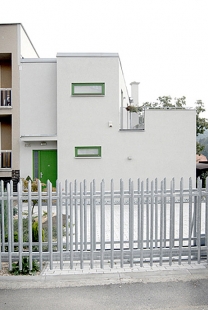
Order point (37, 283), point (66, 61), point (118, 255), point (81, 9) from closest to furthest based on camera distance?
point (37, 283) < point (118, 255) < point (81, 9) < point (66, 61)

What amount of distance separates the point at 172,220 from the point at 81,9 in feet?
26.5

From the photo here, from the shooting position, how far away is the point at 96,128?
1579cm

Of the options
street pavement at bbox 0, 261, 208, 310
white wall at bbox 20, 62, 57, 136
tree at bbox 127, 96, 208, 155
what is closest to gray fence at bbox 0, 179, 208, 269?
street pavement at bbox 0, 261, 208, 310

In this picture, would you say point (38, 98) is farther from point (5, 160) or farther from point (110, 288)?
point (110, 288)

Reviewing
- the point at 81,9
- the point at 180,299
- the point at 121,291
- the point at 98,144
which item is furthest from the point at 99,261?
the point at 98,144

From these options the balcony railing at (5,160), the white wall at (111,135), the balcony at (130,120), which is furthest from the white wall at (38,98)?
the balcony at (130,120)

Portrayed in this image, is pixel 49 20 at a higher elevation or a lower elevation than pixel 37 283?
higher

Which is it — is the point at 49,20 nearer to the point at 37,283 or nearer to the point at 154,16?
the point at 154,16

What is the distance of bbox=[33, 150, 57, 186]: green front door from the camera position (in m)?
16.3

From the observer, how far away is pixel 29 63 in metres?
16.1

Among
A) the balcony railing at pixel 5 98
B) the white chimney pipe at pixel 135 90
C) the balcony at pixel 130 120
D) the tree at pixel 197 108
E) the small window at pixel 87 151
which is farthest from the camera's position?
the tree at pixel 197 108

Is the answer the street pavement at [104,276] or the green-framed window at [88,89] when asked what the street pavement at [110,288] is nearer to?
the street pavement at [104,276]

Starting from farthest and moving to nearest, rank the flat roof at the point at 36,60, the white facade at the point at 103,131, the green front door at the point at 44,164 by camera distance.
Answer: the green front door at the point at 44,164 < the flat roof at the point at 36,60 < the white facade at the point at 103,131

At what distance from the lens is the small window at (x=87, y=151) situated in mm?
15828
